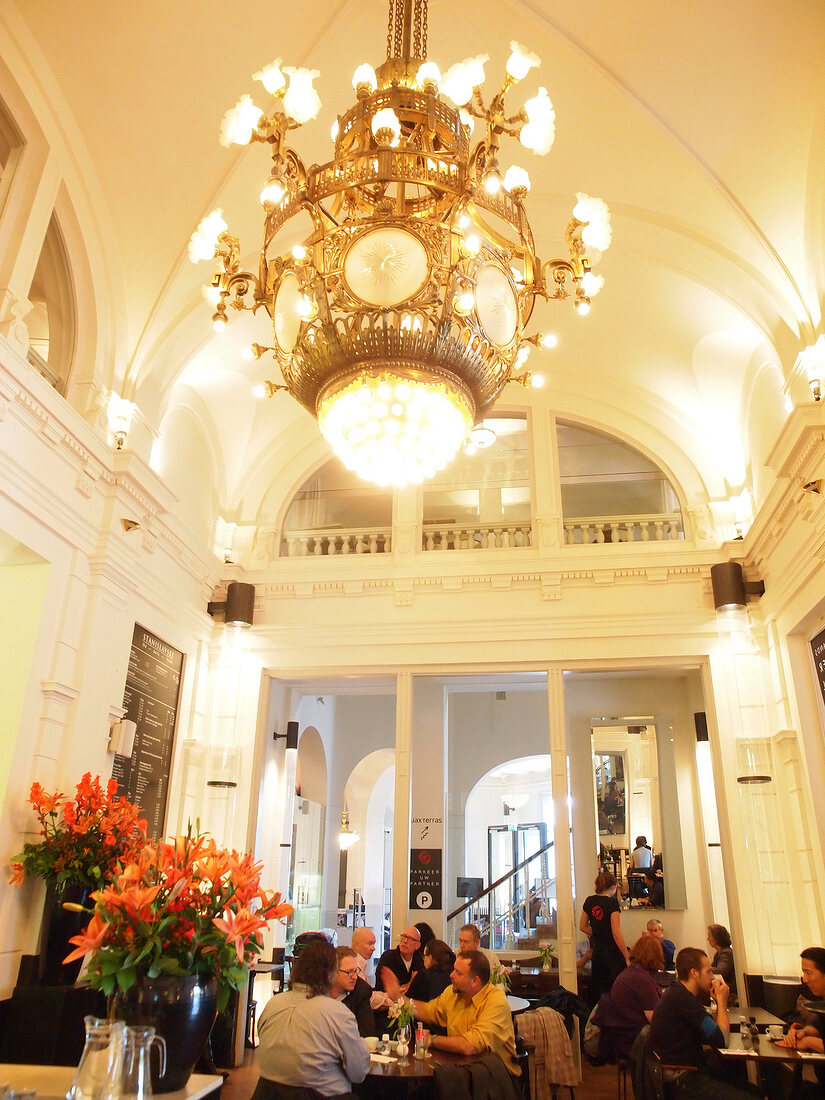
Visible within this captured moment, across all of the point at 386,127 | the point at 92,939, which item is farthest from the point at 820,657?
the point at 92,939

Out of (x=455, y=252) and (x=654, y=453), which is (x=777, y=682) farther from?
(x=455, y=252)

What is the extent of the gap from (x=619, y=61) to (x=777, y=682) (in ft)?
16.4

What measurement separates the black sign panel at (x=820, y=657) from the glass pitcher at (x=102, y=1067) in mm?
5813

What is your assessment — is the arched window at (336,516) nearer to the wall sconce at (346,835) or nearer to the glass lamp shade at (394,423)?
the glass lamp shade at (394,423)

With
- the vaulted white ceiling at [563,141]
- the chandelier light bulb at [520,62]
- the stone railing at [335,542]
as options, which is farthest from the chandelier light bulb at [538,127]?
the stone railing at [335,542]

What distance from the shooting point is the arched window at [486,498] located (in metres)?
8.38

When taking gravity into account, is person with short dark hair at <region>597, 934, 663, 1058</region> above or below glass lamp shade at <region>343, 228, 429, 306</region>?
below

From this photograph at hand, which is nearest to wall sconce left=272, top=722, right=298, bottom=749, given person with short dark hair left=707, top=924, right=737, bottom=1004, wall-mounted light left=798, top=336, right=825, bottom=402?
person with short dark hair left=707, top=924, right=737, bottom=1004

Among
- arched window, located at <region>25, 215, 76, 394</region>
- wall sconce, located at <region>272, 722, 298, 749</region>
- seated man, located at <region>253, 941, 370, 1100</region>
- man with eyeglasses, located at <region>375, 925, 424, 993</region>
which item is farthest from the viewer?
wall sconce, located at <region>272, 722, 298, 749</region>

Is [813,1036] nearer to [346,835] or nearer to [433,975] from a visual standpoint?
[433,975]

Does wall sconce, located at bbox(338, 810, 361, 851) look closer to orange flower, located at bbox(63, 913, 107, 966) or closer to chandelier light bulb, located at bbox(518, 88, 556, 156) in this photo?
orange flower, located at bbox(63, 913, 107, 966)

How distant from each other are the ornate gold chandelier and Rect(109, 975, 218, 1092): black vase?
202 centimetres

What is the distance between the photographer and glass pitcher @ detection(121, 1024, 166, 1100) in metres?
1.61

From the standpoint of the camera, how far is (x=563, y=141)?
241 inches
